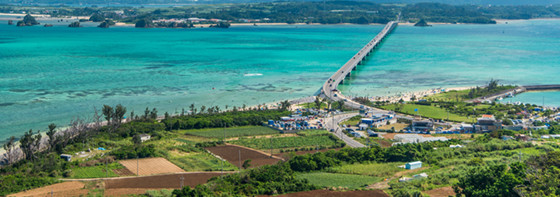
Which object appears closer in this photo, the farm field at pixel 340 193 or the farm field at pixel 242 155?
the farm field at pixel 340 193

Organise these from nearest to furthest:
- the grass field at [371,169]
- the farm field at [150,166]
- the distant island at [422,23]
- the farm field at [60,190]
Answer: the farm field at [60,190] → the grass field at [371,169] → the farm field at [150,166] → the distant island at [422,23]

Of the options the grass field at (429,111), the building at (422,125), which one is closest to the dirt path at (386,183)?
the building at (422,125)

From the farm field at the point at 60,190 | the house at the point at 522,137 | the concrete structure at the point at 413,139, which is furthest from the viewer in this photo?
the concrete structure at the point at 413,139

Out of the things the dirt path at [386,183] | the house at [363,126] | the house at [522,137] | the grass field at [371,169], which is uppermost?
the house at [522,137]

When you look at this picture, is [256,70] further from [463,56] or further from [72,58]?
[463,56]

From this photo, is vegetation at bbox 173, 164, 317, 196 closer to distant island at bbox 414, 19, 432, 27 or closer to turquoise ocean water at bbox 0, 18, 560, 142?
turquoise ocean water at bbox 0, 18, 560, 142

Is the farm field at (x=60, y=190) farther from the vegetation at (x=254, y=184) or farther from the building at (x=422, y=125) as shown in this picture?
the building at (x=422, y=125)

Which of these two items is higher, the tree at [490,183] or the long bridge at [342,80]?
the tree at [490,183]
